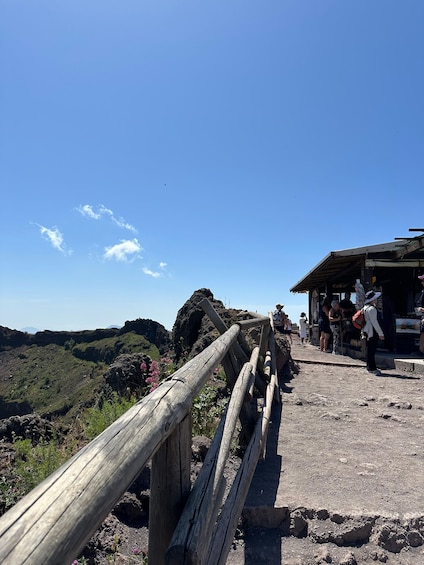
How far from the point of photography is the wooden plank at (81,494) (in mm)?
702

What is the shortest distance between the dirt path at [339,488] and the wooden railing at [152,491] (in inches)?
19.3

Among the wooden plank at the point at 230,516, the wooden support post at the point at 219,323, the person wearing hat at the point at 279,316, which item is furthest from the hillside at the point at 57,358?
the wooden plank at the point at 230,516

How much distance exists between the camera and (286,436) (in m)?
4.59

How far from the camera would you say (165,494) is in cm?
154

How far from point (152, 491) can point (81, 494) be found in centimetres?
78

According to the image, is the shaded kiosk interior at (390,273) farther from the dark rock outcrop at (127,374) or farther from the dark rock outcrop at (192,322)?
the dark rock outcrop at (127,374)

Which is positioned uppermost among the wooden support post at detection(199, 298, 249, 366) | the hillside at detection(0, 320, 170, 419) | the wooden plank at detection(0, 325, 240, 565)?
the wooden support post at detection(199, 298, 249, 366)

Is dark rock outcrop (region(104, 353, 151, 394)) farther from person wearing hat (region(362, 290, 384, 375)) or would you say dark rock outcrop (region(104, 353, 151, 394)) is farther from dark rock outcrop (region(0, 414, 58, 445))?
person wearing hat (region(362, 290, 384, 375))

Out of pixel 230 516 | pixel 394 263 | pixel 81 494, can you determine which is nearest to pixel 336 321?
pixel 394 263

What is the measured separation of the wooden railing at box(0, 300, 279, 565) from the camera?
0.74 metres

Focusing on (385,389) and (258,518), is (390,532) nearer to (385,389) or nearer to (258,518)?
(258,518)

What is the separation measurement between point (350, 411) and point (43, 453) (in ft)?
13.4

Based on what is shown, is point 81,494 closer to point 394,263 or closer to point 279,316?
point 394,263

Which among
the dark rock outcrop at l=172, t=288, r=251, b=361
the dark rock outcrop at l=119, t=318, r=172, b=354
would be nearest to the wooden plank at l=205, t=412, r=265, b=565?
the dark rock outcrop at l=172, t=288, r=251, b=361
